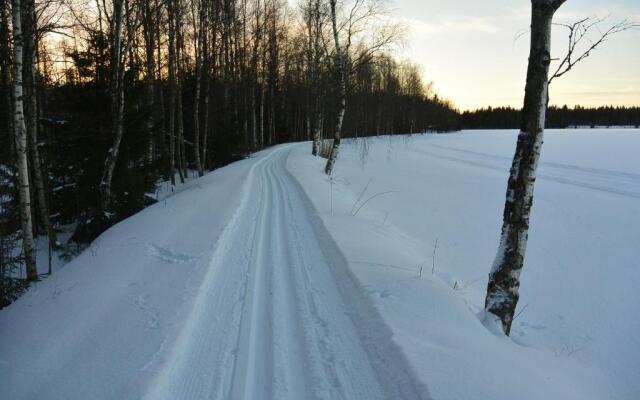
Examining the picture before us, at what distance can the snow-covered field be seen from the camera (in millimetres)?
3281

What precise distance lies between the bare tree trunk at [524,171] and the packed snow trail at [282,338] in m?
1.86

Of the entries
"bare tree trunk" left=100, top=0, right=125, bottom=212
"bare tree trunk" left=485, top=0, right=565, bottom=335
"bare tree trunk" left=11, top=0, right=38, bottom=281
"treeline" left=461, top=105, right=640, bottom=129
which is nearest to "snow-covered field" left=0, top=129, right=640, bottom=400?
"bare tree trunk" left=485, top=0, right=565, bottom=335

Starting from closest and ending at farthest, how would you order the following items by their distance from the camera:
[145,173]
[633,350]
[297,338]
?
1. [297,338]
2. [633,350]
3. [145,173]

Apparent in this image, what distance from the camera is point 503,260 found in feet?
16.3

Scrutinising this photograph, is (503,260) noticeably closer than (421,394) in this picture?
No

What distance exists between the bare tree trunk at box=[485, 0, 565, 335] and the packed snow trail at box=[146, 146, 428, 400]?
6.09 ft

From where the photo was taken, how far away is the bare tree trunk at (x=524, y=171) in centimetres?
446

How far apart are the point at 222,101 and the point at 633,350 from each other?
2606cm

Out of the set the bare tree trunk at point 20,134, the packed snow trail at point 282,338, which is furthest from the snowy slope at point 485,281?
the bare tree trunk at point 20,134

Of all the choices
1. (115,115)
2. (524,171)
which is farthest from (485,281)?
(115,115)

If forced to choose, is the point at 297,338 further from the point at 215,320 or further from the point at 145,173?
the point at 145,173

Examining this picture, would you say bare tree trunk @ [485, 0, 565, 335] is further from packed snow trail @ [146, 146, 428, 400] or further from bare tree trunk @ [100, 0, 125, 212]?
bare tree trunk @ [100, 0, 125, 212]

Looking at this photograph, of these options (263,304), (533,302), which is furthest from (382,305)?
(533,302)

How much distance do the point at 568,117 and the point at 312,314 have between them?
14084 centimetres
